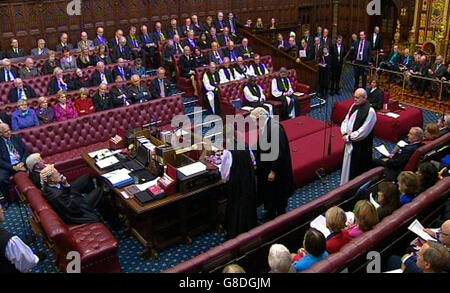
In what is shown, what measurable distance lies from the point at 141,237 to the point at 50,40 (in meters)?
8.86

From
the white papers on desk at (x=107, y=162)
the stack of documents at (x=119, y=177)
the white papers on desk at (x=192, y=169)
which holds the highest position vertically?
the white papers on desk at (x=192, y=169)

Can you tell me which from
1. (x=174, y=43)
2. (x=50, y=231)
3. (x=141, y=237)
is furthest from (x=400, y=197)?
(x=174, y=43)

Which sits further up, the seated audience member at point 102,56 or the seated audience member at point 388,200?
the seated audience member at point 102,56

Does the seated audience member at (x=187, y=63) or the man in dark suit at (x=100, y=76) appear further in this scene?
the seated audience member at (x=187, y=63)

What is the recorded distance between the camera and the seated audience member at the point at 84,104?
8813mm

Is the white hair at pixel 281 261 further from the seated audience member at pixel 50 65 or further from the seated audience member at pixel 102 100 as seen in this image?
the seated audience member at pixel 50 65

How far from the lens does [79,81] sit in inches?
396

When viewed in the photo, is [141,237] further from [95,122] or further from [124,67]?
[124,67]

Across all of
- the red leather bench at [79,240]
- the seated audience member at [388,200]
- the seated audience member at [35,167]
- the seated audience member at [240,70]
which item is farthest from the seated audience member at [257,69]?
the seated audience member at [388,200]

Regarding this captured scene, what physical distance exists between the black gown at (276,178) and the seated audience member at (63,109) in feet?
13.4

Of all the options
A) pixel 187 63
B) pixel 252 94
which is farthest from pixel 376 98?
pixel 187 63

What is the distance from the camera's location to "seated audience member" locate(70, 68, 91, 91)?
10008 mm

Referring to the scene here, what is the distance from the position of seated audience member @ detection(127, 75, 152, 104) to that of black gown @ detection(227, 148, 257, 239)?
14.4ft

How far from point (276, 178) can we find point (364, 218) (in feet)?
6.82
